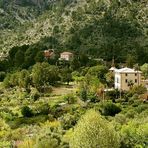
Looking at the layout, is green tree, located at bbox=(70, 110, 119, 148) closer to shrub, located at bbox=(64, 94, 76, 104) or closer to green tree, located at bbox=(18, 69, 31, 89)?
shrub, located at bbox=(64, 94, 76, 104)

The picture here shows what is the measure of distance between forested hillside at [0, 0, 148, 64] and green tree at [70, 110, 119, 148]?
5640 cm

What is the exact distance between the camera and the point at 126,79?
243 ft

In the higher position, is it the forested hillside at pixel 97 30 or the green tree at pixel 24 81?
the forested hillside at pixel 97 30

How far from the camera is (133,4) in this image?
12062 centimetres

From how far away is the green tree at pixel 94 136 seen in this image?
38125 millimetres

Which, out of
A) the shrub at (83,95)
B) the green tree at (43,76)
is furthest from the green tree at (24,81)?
the shrub at (83,95)

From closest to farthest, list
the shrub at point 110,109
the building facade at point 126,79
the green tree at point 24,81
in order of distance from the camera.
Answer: the shrub at point 110,109
the building facade at point 126,79
the green tree at point 24,81

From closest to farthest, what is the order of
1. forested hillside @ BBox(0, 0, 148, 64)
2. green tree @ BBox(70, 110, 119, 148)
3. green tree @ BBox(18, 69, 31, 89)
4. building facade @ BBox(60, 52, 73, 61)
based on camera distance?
1. green tree @ BBox(70, 110, 119, 148)
2. green tree @ BBox(18, 69, 31, 89)
3. building facade @ BBox(60, 52, 73, 61)
4. forested hillside @ BBox(0, 0, 148, 64)

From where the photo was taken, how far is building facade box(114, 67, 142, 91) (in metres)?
73.3

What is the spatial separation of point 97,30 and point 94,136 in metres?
76.9

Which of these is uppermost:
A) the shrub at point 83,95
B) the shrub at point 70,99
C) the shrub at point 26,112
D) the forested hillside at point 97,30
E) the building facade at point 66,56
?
the forested hillside at point 97,30

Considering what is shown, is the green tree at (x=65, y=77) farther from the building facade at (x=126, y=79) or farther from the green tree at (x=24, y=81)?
the building facade at (x=126, y=79)

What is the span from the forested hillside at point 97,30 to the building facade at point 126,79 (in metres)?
20.2

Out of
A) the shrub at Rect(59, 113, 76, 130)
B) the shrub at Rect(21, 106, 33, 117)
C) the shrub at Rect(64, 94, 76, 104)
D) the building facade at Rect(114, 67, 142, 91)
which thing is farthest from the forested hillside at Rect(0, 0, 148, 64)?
the shrub at Rect(59, 113, 76, 130)
